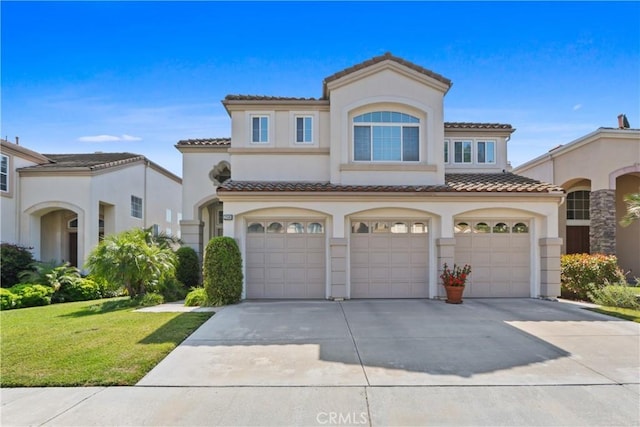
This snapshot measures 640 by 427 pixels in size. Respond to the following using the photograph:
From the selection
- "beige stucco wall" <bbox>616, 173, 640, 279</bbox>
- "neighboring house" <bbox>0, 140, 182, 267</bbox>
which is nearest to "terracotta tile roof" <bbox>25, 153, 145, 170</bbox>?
"neighboring house" <bbox>0, 140, 182, 267</bbox>

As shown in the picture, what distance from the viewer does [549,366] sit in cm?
612

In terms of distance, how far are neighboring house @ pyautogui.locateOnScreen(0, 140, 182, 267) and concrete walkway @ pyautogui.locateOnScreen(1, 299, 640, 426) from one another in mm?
11970

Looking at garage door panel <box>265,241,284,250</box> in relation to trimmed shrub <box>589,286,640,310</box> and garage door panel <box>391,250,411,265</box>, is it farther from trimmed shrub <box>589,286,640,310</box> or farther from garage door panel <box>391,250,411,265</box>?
trimmed shrub <box>589,286,640,310</box>

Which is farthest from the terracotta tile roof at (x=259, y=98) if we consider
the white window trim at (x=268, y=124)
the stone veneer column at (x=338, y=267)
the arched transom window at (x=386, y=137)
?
the stone veneer column at (x=338, y=267)

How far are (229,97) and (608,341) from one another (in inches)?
484

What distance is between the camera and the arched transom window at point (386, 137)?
13328mm

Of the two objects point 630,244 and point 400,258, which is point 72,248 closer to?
point 400,258

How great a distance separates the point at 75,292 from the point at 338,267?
1015 cm

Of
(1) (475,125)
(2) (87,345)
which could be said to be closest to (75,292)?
(2) (87,345)

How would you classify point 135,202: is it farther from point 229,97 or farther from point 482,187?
point 482,187

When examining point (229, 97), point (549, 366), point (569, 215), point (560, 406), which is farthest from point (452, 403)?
point (569, 215)

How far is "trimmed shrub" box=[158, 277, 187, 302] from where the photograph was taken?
13.2 meters

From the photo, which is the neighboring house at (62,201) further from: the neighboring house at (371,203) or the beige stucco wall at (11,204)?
the neighboring house at (371,203)

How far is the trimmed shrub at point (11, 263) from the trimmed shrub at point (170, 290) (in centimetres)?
638
